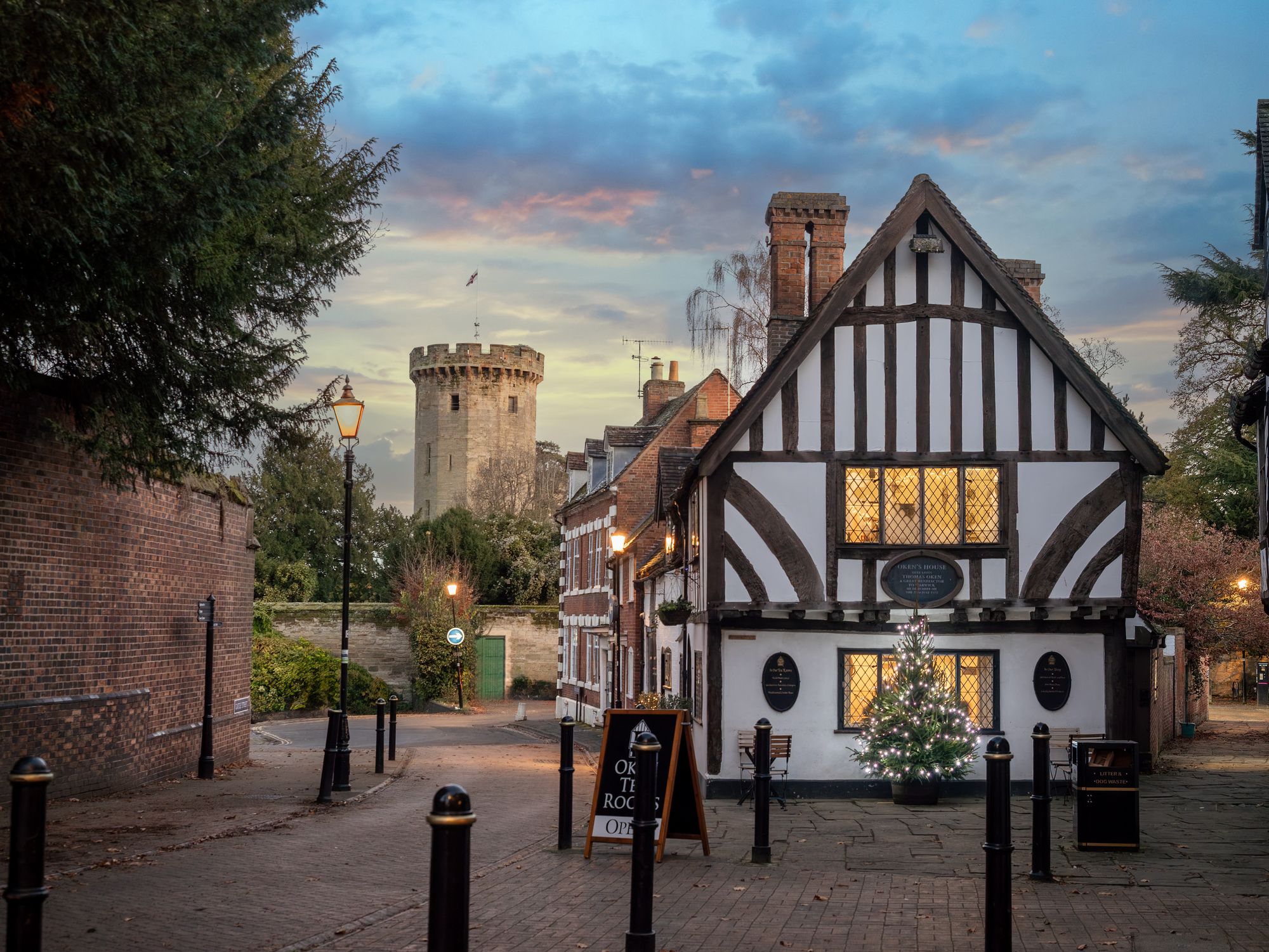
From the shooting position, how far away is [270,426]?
45.8 ft

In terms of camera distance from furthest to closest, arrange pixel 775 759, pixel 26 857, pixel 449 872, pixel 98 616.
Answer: pixel 775 759
pixel 98 616
pixel 26 857
pixel 449 872

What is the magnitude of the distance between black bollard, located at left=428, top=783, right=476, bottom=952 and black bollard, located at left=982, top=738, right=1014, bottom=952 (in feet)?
12.4

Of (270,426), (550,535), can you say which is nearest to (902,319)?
(270,426)

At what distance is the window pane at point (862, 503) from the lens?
18.0 metres

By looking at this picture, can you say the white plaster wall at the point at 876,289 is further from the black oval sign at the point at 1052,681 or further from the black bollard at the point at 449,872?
the black bollard at the point at 449,872

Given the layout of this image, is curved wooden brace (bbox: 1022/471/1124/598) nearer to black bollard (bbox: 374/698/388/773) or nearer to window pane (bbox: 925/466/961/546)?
window pane (bbox: 925/466/961/546)

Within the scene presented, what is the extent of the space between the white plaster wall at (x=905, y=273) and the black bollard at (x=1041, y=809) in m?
8.73

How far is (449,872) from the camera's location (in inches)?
193

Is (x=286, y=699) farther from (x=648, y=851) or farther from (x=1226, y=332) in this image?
(x=648, y=851)

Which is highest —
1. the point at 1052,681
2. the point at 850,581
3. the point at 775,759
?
the point at 850,581

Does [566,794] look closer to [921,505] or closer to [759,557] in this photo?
[759,557]

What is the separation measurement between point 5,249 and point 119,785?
7.83 metres

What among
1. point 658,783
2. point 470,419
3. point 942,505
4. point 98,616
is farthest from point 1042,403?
point 470,419

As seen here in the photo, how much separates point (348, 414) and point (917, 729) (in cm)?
844
